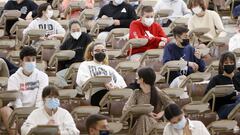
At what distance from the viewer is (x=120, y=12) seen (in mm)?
17125

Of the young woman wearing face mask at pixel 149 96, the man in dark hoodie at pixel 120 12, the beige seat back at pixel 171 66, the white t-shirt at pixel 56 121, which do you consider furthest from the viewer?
the man in dark hoodie at pixel 120 12

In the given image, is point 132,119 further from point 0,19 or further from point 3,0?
point 3,0

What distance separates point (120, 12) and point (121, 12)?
1cm

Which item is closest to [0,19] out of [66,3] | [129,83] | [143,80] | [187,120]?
[66,3]

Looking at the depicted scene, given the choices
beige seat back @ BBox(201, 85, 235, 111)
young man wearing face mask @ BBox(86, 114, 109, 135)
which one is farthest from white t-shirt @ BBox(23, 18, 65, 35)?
young man wearing face mask @ BBox(86, 114, 109, 135)

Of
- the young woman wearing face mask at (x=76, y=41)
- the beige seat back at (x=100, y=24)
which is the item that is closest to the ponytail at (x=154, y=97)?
the young woman wearing face mask at (x=76, y=41)

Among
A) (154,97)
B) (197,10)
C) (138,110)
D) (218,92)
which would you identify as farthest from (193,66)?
(138,110)

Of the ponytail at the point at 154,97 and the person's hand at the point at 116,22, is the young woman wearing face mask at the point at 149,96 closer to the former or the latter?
the ponytail at the point at 154,97

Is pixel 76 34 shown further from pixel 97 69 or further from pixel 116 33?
pixel 97 69

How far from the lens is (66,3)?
1803 centimetres

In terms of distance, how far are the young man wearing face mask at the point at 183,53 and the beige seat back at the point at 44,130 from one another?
9.54 ft

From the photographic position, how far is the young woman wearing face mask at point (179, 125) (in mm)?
11750

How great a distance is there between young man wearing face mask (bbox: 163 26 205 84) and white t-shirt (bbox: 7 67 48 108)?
72.3 inches

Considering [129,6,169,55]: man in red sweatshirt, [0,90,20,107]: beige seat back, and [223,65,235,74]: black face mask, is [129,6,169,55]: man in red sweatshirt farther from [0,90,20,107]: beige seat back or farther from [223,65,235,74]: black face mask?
[0,90,20,107]: beige seat back
